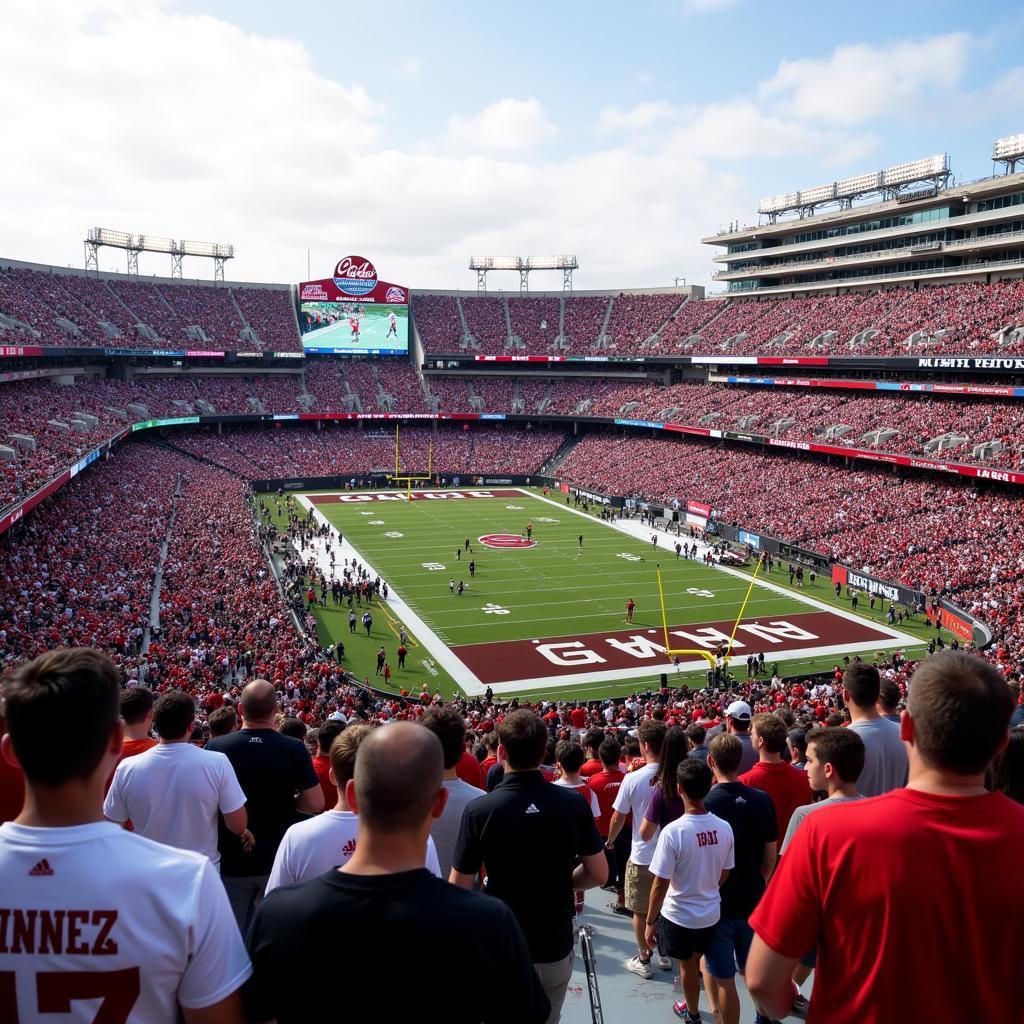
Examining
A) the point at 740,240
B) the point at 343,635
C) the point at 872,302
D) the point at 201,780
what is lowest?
the point at 343,635

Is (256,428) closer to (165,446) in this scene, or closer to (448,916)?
(165,446)

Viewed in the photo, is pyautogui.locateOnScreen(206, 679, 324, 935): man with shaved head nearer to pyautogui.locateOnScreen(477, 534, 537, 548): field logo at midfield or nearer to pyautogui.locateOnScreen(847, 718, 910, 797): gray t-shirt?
pyautogui.locateOnScreen(847, 718, 910, 797): gray t-shirt

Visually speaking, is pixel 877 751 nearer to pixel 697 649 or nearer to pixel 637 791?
pixel 637 791

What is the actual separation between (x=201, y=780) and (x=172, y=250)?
8222cm

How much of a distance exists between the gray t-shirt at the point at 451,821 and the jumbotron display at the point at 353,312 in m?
71.2

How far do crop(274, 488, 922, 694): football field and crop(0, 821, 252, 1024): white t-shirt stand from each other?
22134mm

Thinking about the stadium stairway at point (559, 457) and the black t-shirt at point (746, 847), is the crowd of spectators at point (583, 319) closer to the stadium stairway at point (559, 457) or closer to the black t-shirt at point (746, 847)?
the stadium stairway at point (559, 457)

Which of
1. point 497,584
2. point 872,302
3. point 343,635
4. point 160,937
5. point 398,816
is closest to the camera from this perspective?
point 160,937

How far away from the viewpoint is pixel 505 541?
43938 millimetres

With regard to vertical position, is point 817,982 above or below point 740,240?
below

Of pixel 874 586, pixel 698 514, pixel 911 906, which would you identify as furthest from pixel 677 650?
pixel 911 906

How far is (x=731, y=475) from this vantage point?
51156 mm

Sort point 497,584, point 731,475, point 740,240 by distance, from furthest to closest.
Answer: point 740,240
point 731,475
point 497,584

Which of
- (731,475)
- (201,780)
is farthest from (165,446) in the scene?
(201,780)
